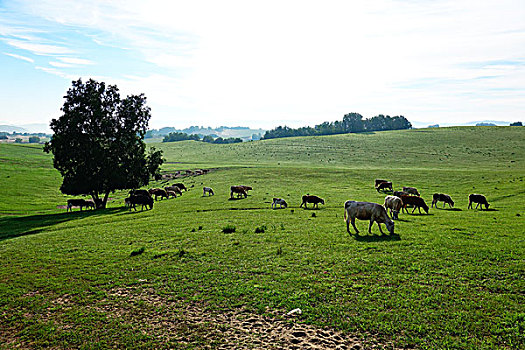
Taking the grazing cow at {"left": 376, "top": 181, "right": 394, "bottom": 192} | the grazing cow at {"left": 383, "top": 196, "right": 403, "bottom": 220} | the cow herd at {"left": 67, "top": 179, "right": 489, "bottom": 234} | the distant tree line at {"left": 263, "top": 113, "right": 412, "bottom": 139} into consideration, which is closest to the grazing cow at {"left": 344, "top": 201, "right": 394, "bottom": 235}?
the cow herd at {"left": 67, "top": 179, "right": 489, "bottom": 234}

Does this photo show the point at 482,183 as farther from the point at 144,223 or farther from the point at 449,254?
the point at 144,223

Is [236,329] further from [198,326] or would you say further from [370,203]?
[370,203]

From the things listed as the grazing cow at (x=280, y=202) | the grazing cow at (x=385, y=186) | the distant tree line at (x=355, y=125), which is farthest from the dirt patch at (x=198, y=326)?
the distant tree line at (x=355, y=125)

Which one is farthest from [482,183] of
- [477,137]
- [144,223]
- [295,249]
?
[477,137]

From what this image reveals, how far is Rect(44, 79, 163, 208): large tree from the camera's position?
36.3 metres

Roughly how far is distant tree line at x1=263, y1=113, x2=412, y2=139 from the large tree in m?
137

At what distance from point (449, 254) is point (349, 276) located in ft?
16.6

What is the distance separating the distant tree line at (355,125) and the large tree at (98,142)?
137m

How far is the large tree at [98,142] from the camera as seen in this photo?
36.3 meters

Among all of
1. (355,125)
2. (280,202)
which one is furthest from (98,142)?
(355,125)

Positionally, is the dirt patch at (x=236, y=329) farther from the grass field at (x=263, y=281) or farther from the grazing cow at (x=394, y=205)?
the grazing cow at (x=394, y=205)

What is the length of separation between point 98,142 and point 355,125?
150m

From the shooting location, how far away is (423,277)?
35.7 ft

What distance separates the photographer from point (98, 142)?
125 ft
